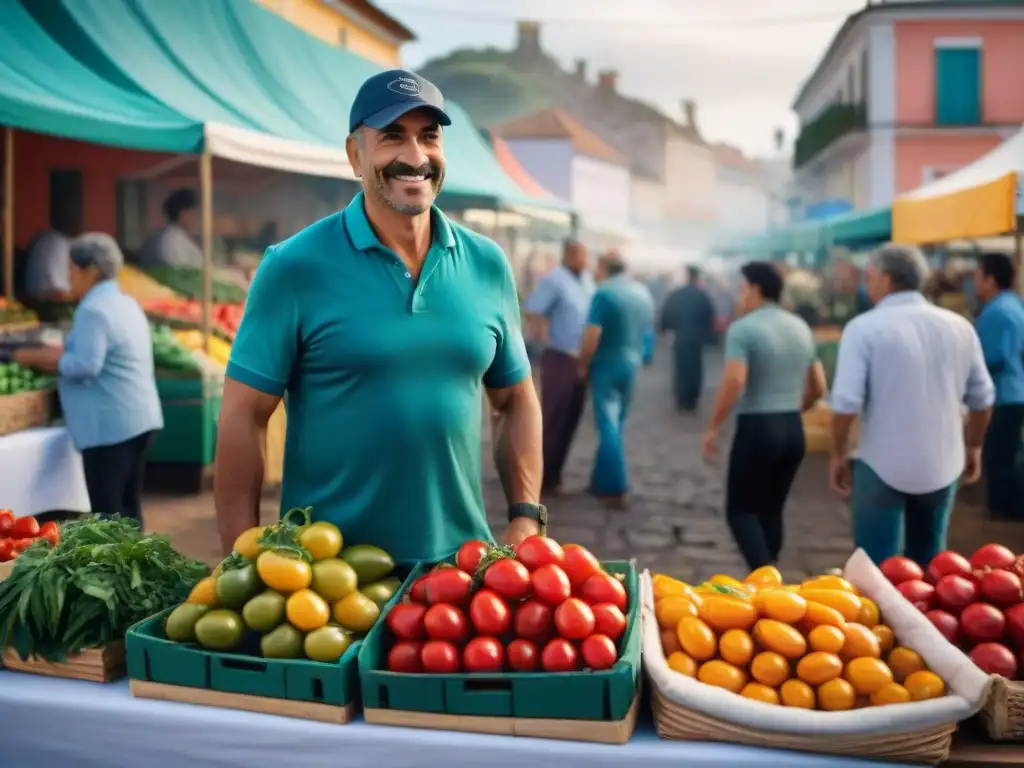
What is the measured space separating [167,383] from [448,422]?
6689 millimetres

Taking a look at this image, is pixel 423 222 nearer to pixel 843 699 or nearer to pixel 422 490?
pixel 422 490

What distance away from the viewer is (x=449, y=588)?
110 inches

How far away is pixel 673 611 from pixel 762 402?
3.27 metres

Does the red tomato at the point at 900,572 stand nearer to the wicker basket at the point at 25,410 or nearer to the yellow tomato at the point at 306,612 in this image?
the yellow tomato at the point at 306,612

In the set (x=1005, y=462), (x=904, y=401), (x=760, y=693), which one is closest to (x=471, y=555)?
(x=760, y=693)

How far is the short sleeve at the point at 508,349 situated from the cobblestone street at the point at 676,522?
14.0 ft

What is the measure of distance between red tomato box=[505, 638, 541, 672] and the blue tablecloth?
0.15 m

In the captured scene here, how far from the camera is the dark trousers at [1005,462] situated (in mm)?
8898

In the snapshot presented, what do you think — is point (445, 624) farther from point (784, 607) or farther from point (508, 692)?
point (784, 607)

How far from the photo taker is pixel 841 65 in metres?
45.1

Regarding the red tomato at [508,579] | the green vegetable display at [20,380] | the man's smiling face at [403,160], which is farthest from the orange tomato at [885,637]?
the green vegetable display at [20,380]

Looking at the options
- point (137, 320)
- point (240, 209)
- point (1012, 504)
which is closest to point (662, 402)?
point (240, 209)

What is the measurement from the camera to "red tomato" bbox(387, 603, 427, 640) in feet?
8.99

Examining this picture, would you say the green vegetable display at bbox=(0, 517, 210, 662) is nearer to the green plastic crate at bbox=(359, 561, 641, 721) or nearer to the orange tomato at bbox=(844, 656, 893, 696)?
the green plastic crate at bbox=(359, 561, 641, 721)
